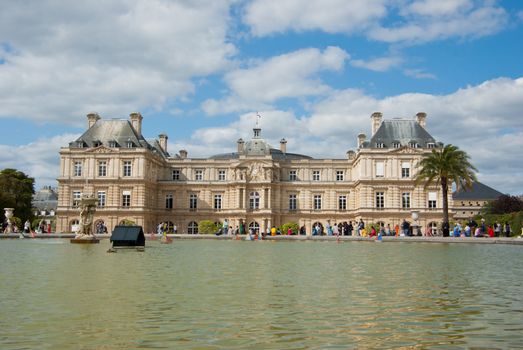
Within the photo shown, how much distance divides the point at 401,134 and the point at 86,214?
43299 millimetres

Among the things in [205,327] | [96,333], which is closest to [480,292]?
[205,327]

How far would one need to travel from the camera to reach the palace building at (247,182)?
2662 inches

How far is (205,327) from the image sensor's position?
29.1 feet

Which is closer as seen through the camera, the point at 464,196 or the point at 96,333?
the point at 96,333

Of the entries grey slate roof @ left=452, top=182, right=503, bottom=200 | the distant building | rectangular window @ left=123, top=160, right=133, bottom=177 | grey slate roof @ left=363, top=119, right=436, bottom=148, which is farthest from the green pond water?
grey slate roof @ left=452, top=182, right=503, bottom=200

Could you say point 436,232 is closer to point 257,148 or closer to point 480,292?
point 257,148

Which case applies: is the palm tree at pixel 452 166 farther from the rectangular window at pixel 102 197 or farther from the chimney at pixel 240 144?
the rectangular window at pixel 102 197

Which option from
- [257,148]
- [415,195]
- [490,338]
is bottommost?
[490,338]

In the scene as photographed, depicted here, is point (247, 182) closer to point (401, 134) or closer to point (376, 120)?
point (376, 120)

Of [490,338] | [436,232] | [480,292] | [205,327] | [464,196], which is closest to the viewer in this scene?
[490,338]

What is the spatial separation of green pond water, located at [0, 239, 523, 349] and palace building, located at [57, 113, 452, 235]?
165ft

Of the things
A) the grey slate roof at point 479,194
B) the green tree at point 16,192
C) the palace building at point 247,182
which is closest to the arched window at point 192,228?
the palace building at point 247,182

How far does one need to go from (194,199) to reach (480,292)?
208 ft

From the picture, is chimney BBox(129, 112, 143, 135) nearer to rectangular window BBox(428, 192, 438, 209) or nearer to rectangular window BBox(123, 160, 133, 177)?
rectangular window BBox(123, 160, 133, 177)
